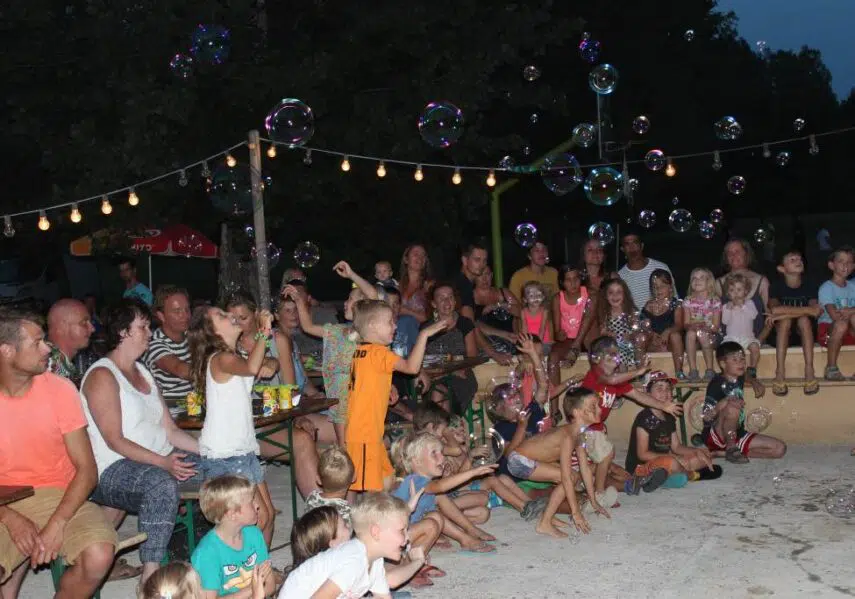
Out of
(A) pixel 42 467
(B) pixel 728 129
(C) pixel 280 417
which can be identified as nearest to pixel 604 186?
(B) pixel 728 129

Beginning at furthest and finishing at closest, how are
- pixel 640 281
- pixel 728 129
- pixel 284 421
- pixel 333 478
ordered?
pixel 728 129 → pixel 640 281 → pixel 284 421 → pixel 333 478

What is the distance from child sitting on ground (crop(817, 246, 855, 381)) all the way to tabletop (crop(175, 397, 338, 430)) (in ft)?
15.9

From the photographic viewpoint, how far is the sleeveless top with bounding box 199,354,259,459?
6.28 metres

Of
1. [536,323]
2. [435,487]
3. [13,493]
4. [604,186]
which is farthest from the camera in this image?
[604,186]

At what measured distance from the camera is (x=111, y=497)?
20.3 feet

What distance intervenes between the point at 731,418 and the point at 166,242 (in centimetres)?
841

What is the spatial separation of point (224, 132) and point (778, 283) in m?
7.44

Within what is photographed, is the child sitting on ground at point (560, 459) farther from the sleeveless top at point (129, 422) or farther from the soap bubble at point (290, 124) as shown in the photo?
the soap bubble at point (290, 124)

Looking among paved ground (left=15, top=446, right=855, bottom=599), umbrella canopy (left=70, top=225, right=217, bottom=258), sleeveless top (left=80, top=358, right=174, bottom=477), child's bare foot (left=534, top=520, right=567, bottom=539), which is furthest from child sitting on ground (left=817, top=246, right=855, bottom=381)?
umbrella canopy (left=70, top=225, right=217, bottom=258)

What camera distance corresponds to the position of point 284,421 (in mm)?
7195

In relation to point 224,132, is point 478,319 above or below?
below

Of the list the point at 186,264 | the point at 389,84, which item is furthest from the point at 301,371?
the point at 186,264

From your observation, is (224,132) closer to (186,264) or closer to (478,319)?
(478,319)

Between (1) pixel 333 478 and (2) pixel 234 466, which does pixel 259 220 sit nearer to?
(2) pixel 234 466
